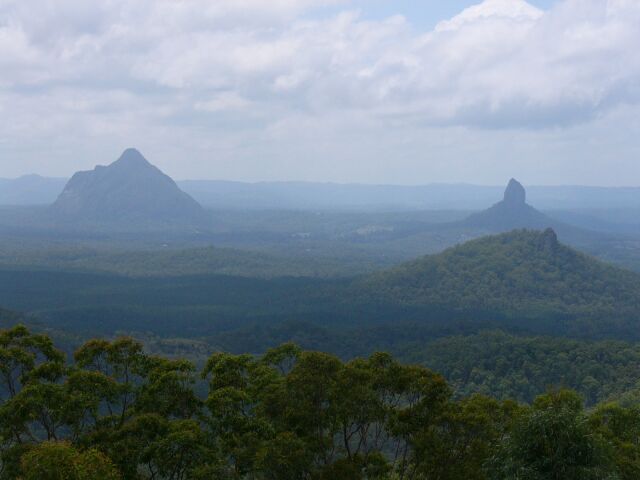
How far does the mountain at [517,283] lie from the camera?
118 meters

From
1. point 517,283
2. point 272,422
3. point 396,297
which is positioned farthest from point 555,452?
point 517,283

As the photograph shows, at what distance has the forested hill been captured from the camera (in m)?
119

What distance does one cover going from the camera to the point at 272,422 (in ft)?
57.5

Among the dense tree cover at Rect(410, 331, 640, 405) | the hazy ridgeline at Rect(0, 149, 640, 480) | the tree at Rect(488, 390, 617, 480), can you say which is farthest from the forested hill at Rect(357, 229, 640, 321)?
the tree at Rect(488, 390, 617, 480)

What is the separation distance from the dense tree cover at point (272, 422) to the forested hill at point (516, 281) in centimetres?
10347

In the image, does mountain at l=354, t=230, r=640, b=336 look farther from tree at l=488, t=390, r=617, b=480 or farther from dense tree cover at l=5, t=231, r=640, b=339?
tree at l=488, t=390, r=617, b=480

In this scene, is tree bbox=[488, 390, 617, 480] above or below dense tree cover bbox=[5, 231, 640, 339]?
above

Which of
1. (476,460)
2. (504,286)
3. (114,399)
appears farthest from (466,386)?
(504,286)

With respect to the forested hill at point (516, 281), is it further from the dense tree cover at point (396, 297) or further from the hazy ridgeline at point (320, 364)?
the hazy ridgeline at point (320, 364)

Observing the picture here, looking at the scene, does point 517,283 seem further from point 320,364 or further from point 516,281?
point 320,364

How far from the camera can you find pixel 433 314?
115125mm

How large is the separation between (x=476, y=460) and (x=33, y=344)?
1363 centimetres

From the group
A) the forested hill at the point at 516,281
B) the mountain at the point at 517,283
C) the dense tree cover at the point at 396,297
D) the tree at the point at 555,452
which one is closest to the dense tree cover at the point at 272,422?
the tree at the point at 555,452

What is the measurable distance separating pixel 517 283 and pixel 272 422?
120 m
